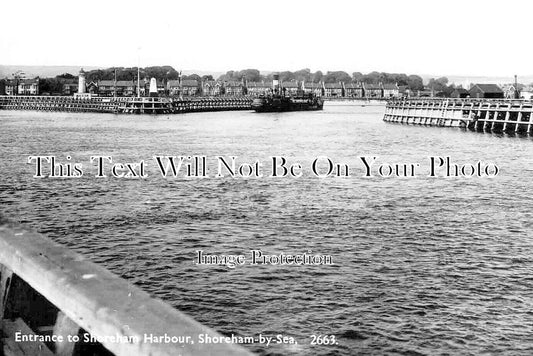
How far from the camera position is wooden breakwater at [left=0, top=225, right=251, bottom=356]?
2.36 m

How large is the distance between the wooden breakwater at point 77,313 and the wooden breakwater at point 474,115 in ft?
193

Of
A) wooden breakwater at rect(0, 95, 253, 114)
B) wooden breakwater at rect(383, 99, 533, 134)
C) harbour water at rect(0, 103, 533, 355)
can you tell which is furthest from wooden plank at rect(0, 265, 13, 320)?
wooden breakwater at rect(0, 95, 253, 114)

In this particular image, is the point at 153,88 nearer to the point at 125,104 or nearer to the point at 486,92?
the point at 125,104

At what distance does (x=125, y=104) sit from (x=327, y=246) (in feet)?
363

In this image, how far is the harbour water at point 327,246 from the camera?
11617mm

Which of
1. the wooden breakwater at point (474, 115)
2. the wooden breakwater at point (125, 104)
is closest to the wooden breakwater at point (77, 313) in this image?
the wooden breakwater at point (474, 115)

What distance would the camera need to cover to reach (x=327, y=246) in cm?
1733

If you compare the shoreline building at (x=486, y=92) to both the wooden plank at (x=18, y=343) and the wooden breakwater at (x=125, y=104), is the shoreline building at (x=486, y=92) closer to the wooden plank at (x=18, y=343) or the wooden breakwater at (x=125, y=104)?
the wooden breakwater at (x=125, y=104)

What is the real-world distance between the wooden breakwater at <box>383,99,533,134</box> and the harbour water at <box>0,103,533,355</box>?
2830 centimetres

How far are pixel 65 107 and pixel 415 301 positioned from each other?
131 m

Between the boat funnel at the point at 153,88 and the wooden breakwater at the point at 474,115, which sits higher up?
the boat funnel at the point at 153,88

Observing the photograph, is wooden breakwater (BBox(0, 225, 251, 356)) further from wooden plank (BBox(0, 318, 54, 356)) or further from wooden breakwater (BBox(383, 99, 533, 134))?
wooden breakwater (BBox(383, 99, 533, 134))

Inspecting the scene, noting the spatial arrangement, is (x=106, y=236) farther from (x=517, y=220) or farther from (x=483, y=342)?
(x=517, y=220)

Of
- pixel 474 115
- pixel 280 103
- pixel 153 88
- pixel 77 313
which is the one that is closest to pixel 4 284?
pixel 77 313
